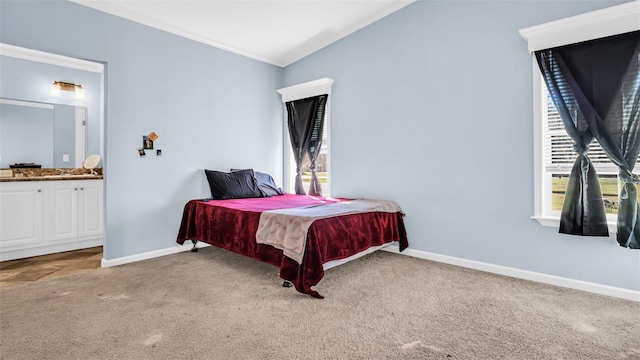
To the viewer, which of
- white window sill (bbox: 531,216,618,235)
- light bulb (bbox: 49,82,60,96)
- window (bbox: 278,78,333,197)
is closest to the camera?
white window sill (bbox: 531,216,618,235)

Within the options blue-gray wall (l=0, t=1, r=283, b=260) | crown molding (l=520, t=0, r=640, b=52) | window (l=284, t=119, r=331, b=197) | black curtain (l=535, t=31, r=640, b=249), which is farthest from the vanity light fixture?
black curtain (l=535, t=31, r=640, b=249)

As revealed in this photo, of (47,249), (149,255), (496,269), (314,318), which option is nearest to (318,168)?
(149,255)

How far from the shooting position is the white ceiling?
332cm

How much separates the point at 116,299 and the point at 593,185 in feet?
12.3

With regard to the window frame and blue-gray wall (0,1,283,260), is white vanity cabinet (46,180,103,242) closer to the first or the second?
blue-gray wall (0,1,283,260)

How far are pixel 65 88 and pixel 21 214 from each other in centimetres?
179

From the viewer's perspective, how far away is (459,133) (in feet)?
10.3

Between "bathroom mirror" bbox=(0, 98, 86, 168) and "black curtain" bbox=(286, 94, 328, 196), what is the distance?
115 inches

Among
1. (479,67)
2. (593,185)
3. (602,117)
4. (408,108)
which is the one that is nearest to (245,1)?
(408,108)

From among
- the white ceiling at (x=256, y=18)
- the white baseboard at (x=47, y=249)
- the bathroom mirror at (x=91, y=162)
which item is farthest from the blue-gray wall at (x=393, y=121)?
the bathroom mirror at (x=91, y=162)

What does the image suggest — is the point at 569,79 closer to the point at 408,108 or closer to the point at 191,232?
the point at 408,108

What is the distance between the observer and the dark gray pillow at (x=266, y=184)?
4332 mm

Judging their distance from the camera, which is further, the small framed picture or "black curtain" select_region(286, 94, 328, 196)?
"black curtain" select_region(286, 94, 328, 196)

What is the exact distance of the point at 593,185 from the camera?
2412 mm
